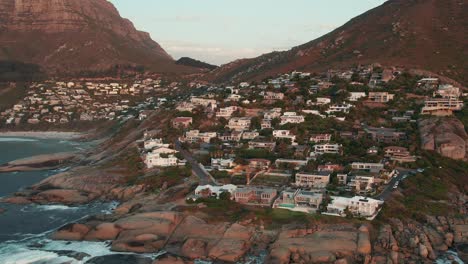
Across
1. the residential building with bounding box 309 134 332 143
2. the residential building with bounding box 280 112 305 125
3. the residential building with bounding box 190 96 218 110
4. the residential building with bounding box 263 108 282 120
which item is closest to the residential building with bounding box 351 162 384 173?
the residential building with bounding box 309 134 332 143

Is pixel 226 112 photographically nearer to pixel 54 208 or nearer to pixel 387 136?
pixel 387 136

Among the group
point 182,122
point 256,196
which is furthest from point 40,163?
point 256,196

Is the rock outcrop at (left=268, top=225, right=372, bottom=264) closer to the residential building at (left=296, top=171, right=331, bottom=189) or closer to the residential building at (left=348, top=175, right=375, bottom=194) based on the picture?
the residential building at (left=348, top=175, right=375, bottom=194)

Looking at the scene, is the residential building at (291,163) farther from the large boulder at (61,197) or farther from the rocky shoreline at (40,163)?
the rocky shoreline at (40,163)

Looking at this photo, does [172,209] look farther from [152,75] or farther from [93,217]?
[152,75]

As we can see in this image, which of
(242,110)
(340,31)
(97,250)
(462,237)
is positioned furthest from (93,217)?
(340,31)

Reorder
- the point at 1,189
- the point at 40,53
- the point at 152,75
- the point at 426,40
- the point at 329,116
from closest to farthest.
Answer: the point at 1,189
the point at 329,116
the point at 426,40
the point at 152,75
the point at 40,53

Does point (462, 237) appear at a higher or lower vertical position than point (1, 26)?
lower
